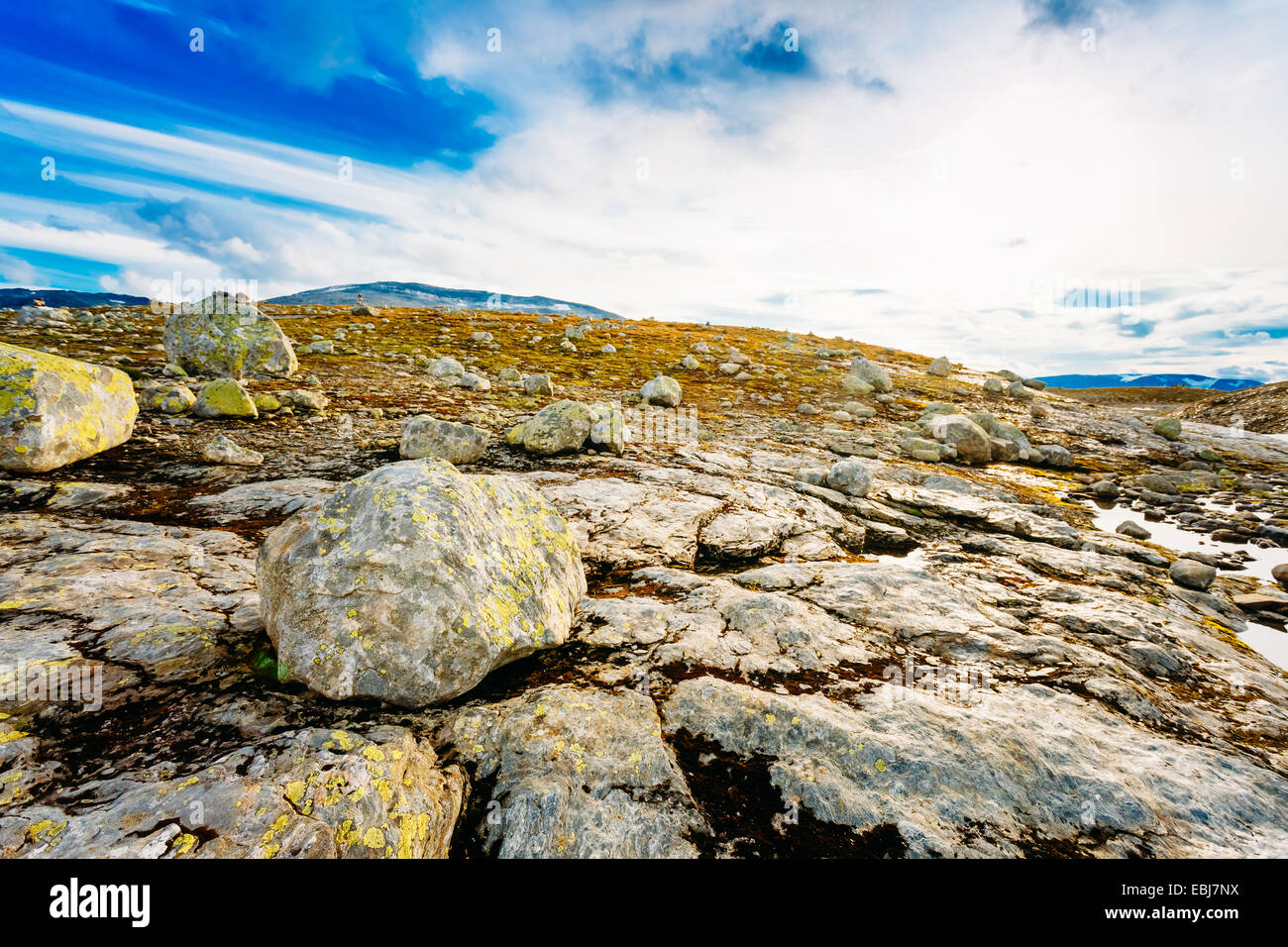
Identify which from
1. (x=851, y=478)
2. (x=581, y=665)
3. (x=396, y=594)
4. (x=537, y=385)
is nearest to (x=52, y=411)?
(x=396, y=594)

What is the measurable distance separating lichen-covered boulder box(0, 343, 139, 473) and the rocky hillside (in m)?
58.7

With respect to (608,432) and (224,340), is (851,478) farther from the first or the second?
(224,340)

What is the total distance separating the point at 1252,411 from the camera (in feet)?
124

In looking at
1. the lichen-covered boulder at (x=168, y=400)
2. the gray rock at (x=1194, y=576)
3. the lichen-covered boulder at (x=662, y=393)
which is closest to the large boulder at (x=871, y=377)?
the lichen-covered boulder at (x=662, y=393)

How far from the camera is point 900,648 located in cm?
662

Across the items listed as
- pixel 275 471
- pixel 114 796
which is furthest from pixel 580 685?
pixel 275 471

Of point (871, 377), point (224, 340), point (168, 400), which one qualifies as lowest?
point (168, 400)

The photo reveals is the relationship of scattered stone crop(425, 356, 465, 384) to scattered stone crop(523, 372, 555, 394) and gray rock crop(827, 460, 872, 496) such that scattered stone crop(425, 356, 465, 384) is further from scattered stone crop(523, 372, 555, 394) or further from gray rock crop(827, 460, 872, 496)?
gray rock crop(827, 460, 872, 496)

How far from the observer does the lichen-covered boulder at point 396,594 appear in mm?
4785

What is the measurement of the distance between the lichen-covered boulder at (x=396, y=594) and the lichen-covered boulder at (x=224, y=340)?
21.2 m

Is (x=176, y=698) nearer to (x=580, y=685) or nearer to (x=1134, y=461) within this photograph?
(x=580, y=685)

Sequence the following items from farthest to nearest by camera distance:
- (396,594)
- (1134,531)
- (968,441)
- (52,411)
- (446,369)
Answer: (446,369) < (968,441) < (1134,531) < (52,411) < (396,594)

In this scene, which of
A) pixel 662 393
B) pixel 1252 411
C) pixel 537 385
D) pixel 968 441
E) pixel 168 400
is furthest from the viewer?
pixel 1252 411

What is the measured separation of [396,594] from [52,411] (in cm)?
1103
